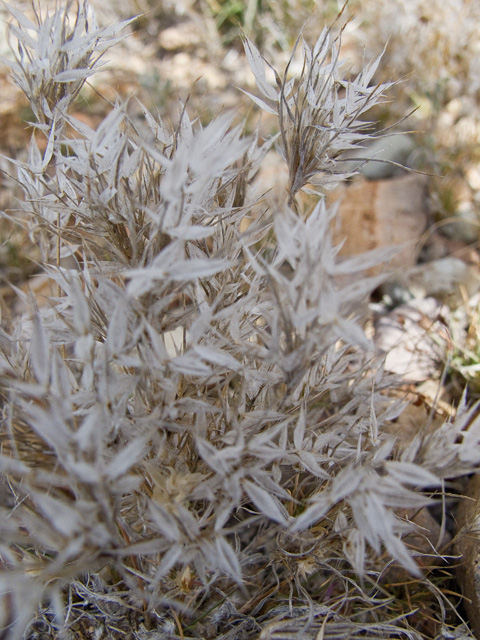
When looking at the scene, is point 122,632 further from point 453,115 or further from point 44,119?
point 453,115

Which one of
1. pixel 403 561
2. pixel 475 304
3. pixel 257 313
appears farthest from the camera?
pixel 475 304

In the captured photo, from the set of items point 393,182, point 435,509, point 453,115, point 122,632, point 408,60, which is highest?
point 408,60

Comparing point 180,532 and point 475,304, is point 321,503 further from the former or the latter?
point 475,304

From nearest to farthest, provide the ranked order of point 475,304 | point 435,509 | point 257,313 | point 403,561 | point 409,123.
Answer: point 403,561 < point 257,313 < point 435,509 < point 475,304 < point 409,123

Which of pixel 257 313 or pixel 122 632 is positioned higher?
pixel 257 313

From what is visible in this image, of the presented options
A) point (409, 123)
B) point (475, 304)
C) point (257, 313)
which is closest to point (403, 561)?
point (257, 313)

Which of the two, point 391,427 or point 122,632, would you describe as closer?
point 122,632
